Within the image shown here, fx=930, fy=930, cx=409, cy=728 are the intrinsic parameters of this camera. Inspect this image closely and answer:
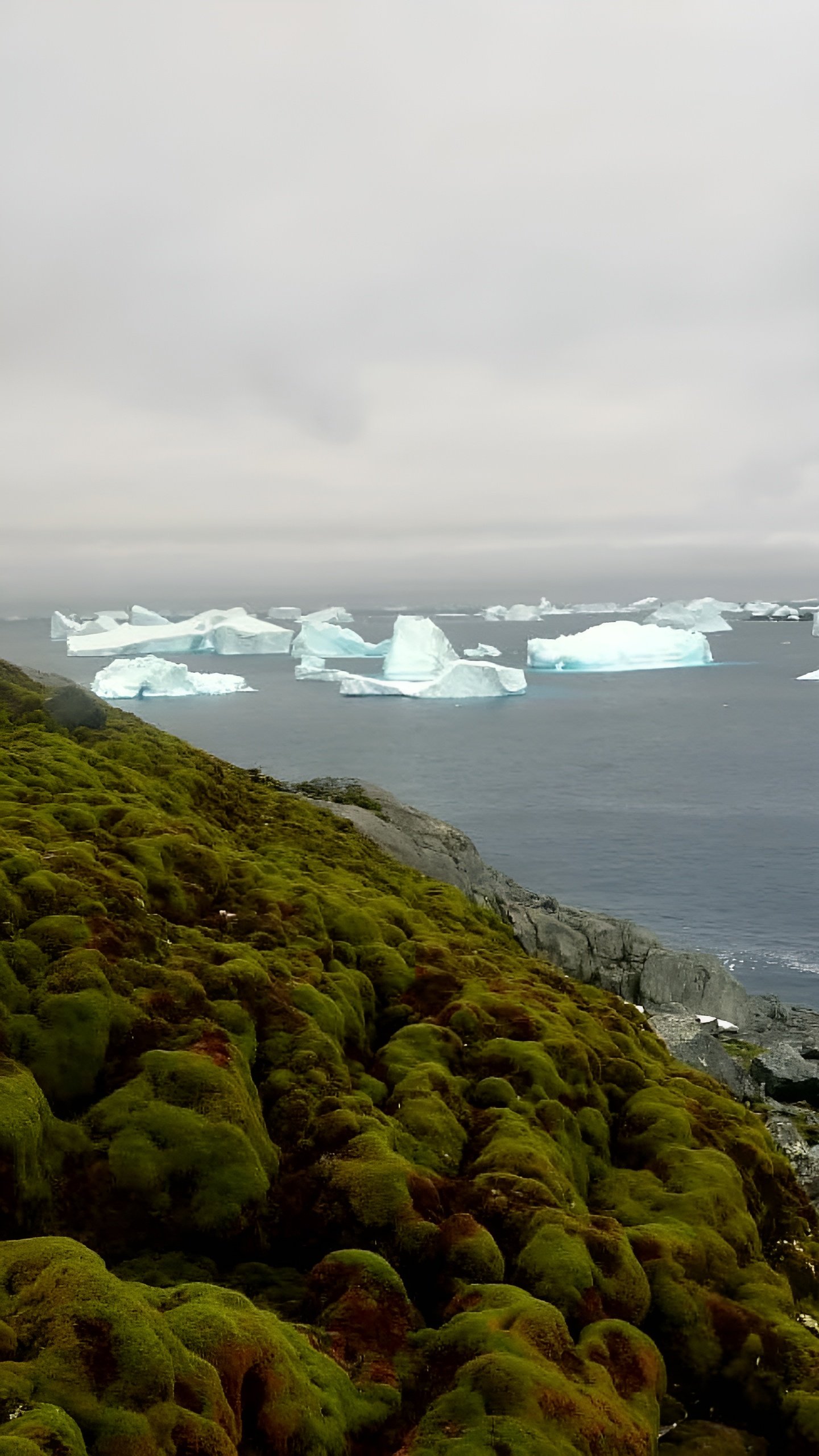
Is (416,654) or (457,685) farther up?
(416,654)

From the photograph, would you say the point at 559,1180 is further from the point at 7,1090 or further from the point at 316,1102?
the point at 7,1090

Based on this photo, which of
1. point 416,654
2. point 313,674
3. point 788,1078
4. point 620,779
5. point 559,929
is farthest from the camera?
point 313,674

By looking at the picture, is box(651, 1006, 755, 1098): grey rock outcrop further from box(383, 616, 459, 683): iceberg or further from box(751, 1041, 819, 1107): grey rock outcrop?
box(383, 616, 459, 683): iceberg

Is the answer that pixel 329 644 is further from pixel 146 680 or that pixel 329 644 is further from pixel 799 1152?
pixel 799 1152

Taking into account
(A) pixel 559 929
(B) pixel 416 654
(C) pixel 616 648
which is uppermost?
(C) pixel 616 648

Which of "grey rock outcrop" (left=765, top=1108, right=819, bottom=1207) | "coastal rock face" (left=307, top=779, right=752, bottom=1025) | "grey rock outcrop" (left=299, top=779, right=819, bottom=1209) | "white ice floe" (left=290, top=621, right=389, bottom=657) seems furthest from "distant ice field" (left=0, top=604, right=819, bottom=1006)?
"white ice floe" (left=290, top=621, right=389, bottom=657)

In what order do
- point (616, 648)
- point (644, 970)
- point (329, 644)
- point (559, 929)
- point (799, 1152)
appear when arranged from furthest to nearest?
point (329, 644), point (616, 648), point (644, 970), point (559, 929), point (799, 1152)

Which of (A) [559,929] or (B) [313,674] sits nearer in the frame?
(A) [559,929]

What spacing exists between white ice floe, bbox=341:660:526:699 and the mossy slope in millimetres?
119005

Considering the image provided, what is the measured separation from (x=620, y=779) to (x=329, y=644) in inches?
4701

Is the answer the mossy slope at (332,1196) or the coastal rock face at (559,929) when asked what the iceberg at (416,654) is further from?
the mossy slope at (332,1196)

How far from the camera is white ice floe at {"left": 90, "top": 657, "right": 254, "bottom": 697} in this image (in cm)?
13275

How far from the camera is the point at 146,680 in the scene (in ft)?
440

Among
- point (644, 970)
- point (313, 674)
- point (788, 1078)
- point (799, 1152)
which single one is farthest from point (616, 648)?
point (799, 1152)
